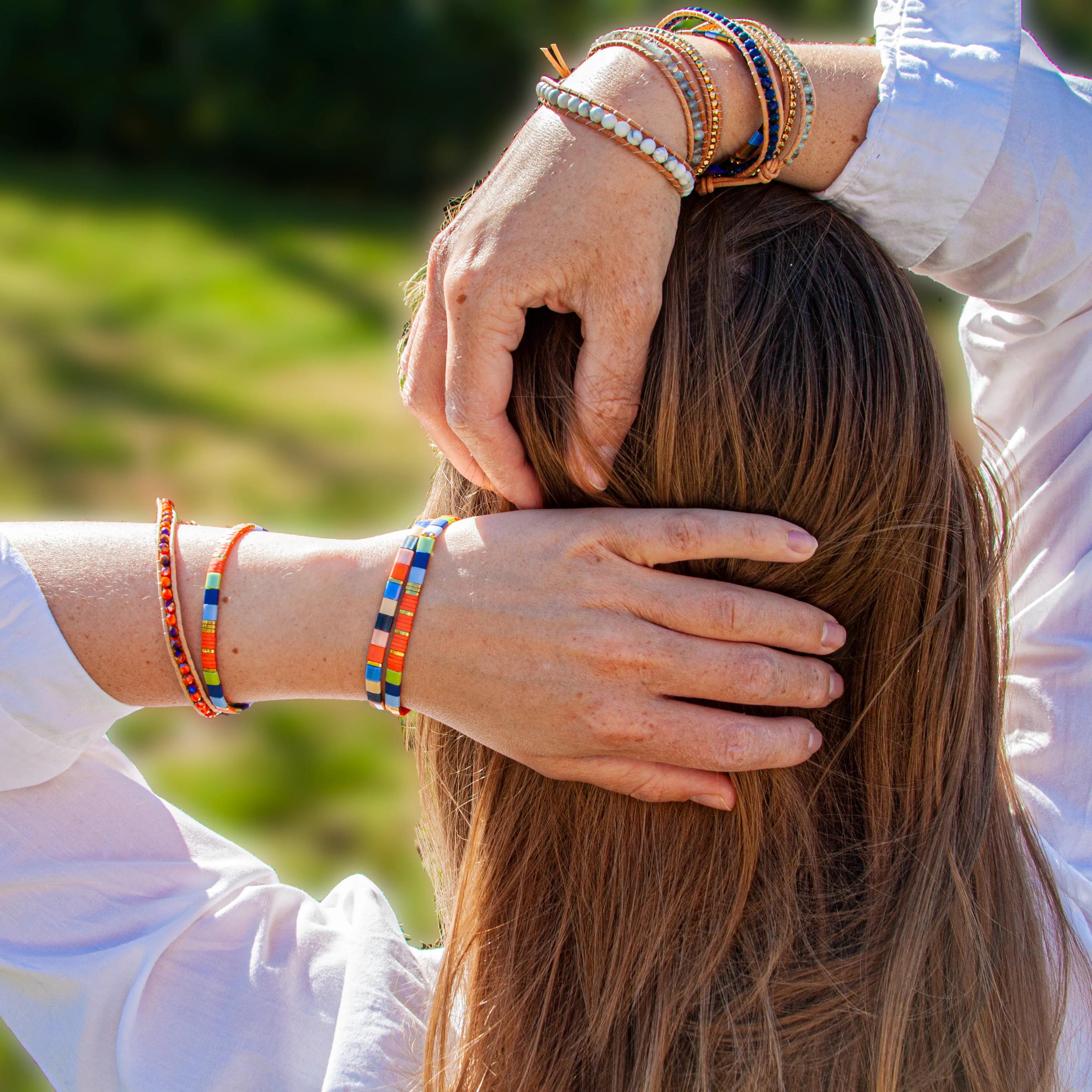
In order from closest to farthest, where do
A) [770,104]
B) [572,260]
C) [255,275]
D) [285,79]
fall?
[572,260] < [770,104] < [255,275] < [285,79]

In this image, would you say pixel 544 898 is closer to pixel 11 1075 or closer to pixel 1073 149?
pixel 1073 149

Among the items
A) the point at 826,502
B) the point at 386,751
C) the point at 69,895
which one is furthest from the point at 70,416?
the point at 826,502

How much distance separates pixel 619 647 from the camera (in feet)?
3.69

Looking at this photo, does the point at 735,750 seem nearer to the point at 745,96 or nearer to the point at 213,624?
the point at 213,624

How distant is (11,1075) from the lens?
2490 millimetres

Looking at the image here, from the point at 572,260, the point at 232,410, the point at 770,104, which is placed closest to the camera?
the point at 572,260

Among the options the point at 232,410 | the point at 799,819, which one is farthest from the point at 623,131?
the point at 232,410

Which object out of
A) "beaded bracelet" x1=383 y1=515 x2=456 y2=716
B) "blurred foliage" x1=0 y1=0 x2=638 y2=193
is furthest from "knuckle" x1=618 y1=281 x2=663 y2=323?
"blurred foliage" x1=0 y1=0 x2=638 y2=193

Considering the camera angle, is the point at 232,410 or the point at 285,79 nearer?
→ the point at 232,410

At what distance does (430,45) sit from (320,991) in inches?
359

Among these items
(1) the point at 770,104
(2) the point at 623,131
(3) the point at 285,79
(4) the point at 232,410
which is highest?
(3) the point at 285,79

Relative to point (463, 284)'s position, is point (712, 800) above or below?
below

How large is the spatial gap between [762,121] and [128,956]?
1178 millimetres

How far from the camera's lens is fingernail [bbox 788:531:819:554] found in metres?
1.13
